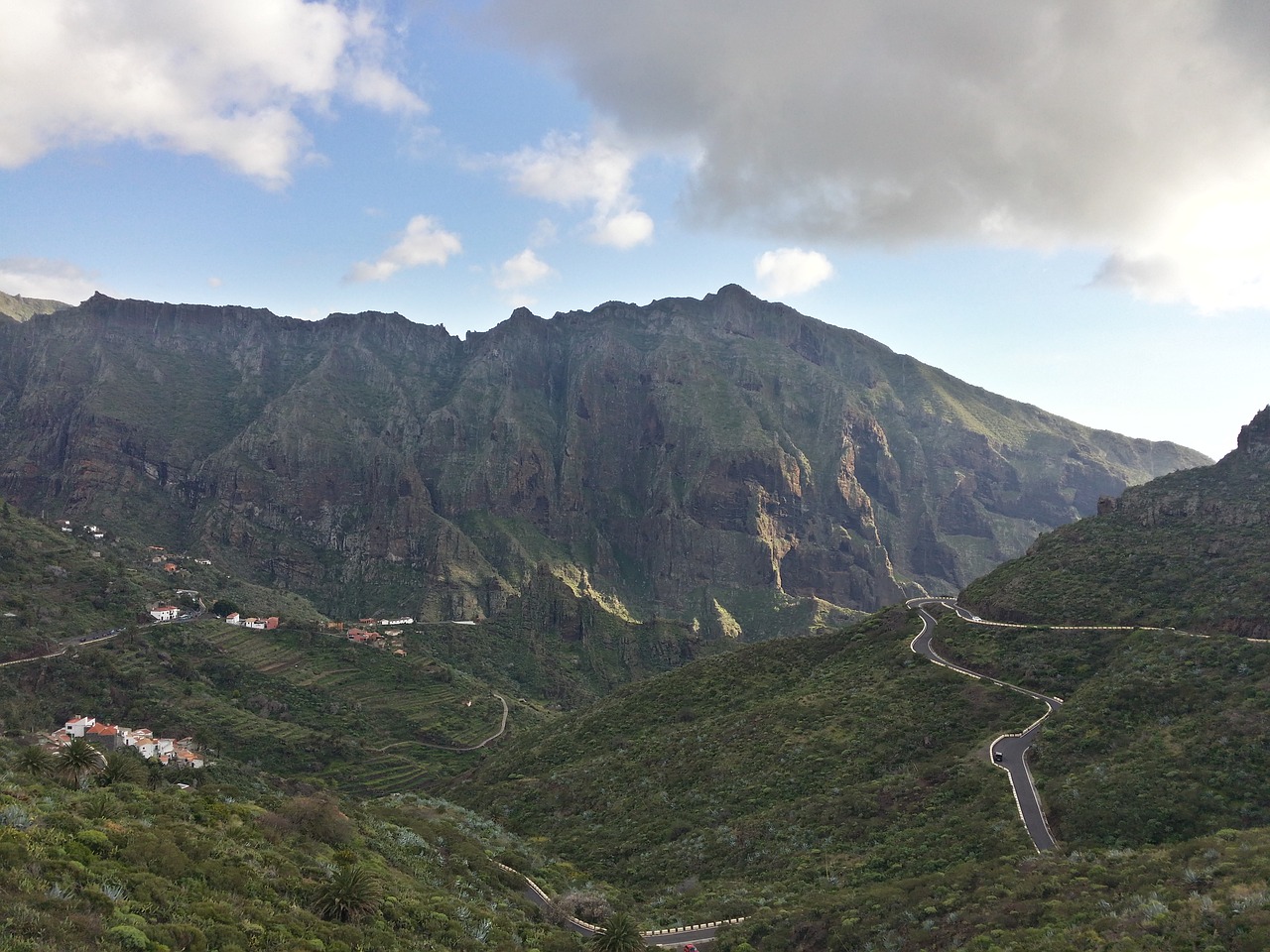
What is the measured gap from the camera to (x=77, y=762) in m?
38.4

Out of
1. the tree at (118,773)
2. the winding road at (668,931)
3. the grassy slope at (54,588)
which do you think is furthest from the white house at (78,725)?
the winding road at (668,931)

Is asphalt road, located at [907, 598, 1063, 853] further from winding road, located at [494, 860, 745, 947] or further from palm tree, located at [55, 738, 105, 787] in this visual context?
palm tree, located at [55, 738, 105, 787]

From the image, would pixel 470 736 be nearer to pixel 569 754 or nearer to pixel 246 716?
pixel 246 716

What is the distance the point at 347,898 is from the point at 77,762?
23.1 m

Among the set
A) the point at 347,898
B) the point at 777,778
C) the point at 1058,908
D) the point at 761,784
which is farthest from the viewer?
the point at 761,784

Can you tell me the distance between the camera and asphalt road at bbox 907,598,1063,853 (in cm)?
4634

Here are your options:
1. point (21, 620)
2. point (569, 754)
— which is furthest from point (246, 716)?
point (569, 754)

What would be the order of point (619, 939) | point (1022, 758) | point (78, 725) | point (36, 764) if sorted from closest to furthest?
point (619, 939)
point (36, 764)
point (1022, 758)
point (78, 725)

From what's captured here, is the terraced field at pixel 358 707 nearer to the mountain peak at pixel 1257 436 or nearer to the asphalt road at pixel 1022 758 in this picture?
the asphalt road at pixel 1022 758

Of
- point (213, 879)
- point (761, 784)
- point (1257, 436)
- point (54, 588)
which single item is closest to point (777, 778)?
point (761, 784)

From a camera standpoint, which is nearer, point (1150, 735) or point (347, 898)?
point (347, 898)

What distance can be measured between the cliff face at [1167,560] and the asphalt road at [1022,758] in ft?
45.7

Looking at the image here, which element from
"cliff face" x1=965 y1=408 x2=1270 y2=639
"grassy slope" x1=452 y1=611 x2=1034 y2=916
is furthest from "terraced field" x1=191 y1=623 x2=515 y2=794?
"cliff face" x1=965 y1=408 x2=1270 y2=639

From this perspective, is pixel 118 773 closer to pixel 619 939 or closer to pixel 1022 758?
pixel 619 939
